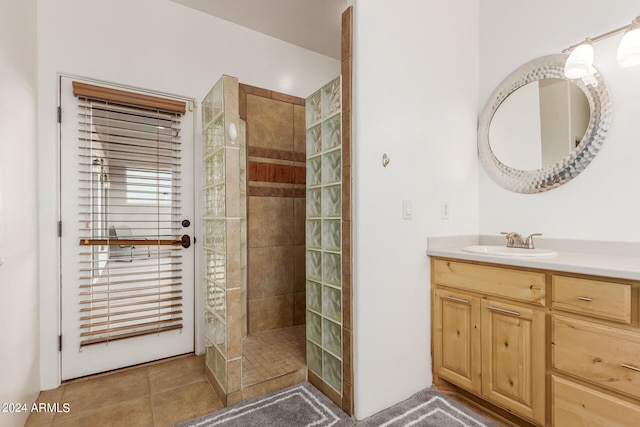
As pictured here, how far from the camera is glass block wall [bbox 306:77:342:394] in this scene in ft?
6.09

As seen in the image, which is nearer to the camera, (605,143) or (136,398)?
(605,143)

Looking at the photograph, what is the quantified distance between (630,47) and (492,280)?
4.36 ft

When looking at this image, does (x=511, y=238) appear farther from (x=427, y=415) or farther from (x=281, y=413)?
(x=281, y=413)

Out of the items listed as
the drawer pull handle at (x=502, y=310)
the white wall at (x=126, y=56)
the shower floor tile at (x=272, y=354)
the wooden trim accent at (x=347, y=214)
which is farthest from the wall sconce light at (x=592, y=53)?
the shower floor tile at (x=272, y=354)

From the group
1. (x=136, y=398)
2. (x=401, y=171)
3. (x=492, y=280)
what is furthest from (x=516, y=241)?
(x=136, y=398)

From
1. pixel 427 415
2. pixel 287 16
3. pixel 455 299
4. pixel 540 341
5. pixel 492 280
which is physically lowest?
pixel 427 415

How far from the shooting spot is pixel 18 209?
1595 millimetres

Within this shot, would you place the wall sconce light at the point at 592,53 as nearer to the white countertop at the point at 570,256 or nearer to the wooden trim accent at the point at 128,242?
the white countertop at the point at 570,256

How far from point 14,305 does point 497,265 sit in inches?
97.1

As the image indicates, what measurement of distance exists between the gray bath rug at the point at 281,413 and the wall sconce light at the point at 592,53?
2307mm

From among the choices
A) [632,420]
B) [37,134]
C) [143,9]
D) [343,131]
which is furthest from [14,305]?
[632,420]

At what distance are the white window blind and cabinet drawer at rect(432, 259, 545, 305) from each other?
77.3 inches

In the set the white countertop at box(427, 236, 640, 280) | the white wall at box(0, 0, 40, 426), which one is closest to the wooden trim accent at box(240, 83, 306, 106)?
the white wall at box(0, 0, 40, 426)

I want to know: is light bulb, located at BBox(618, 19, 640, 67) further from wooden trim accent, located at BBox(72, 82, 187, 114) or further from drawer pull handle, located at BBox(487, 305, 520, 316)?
wooden trim accent, located at BBox(72, 82, 187, 114)
